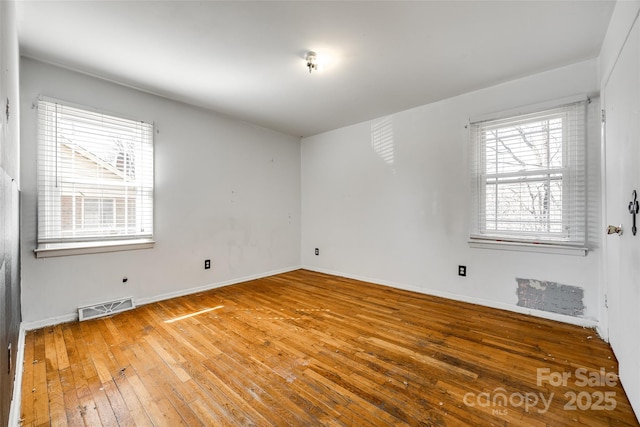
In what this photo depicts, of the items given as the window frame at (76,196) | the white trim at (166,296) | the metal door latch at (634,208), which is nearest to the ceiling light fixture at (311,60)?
the window frame at (76,196)

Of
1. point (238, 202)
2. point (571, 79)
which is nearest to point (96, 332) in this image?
point (238, 202)

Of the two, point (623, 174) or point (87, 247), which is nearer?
point (623, 174)

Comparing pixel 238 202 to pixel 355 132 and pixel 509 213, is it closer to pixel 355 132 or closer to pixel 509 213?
pixel 355 132

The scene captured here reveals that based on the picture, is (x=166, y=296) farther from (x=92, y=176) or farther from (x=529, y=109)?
(x=529, y=109)

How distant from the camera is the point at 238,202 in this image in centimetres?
413

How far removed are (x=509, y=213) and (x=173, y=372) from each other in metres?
3.40

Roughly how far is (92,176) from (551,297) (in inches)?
188

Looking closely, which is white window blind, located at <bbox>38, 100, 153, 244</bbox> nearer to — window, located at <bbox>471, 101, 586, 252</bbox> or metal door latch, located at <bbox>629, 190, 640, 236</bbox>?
window, located at <bbox>471, 101, 586, 252</bbox>

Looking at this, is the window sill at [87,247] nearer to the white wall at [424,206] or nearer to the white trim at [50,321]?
the white trim at [50,321]

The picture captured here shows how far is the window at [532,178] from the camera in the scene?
2.58 metres

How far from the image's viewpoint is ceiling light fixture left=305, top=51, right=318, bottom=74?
238 centimetres

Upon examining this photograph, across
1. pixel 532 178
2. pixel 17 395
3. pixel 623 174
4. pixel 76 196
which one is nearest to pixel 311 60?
pixel 623 174

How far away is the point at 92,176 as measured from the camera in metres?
2.83

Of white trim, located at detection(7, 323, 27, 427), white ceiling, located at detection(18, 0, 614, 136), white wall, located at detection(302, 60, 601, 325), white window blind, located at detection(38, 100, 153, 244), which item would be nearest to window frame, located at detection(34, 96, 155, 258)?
white window blind, located at detection(38, 100, 153, 244)
